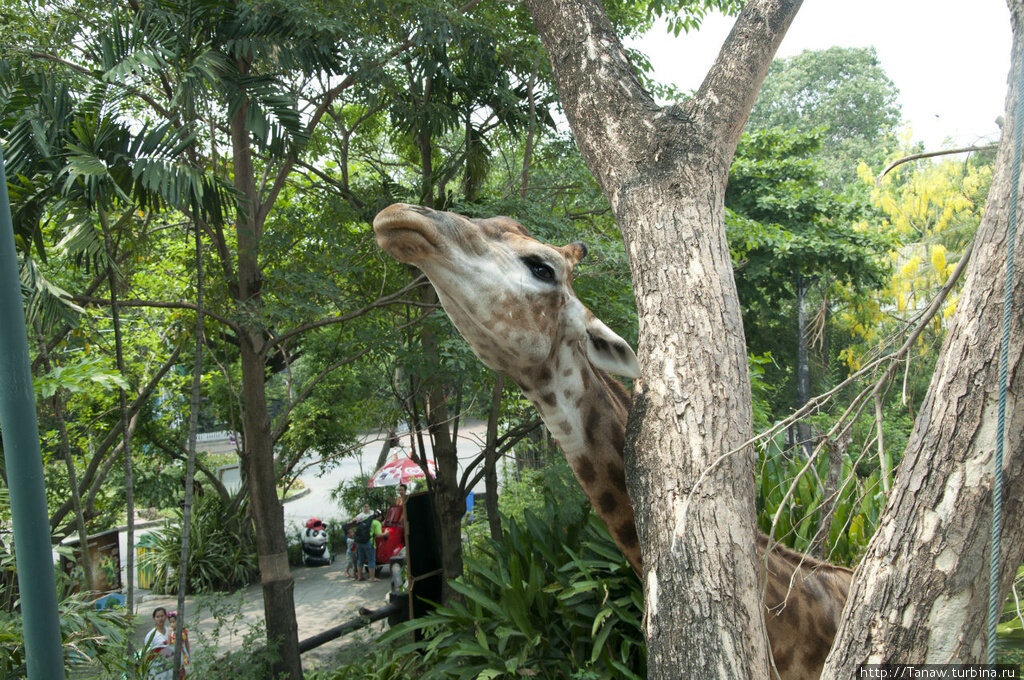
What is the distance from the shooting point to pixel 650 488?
2.23 meters

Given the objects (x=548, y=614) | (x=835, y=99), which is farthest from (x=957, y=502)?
(x=835, y=99)

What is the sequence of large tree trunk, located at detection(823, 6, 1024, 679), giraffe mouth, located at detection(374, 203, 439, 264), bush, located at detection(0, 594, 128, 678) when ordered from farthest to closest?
bush, located at detection(0, 594, 128, 678), giraffe mouth, located at detection(374, 203, 439, 264), large tree trunk, located at detection(823, 6, 1024, 679)

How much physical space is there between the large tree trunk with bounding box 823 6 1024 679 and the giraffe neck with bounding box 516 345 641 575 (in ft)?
3.21

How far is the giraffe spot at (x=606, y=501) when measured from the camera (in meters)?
2.59

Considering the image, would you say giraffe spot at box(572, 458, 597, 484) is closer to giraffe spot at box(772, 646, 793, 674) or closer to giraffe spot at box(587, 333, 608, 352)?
giraffe spot at box(587, 333, 608, 352)

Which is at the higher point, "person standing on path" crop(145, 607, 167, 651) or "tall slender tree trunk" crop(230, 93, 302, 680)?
"tall slender tree trunk" crop(230, 93, 302, 680)

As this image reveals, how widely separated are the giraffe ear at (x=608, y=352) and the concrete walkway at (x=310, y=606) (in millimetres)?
A: 6071

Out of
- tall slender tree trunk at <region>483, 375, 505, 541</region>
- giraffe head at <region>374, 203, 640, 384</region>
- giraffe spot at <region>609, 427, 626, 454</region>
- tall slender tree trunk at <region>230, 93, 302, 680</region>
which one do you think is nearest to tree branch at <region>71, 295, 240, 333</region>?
tall slender tree trunk at <region>230, 93, 302, 680</region>

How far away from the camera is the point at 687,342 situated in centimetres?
229

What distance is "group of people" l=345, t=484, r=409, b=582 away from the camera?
1089 cm

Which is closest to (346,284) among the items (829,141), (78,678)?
(78,678)

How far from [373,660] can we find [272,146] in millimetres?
4538

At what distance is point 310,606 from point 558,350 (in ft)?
29.9

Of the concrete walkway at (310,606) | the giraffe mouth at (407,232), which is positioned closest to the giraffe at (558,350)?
the giraffe mouth at (407,232)
